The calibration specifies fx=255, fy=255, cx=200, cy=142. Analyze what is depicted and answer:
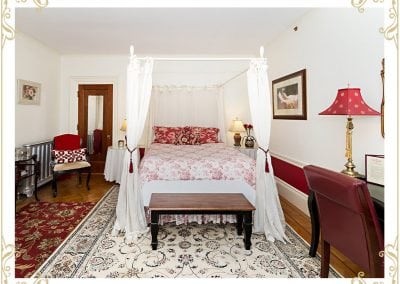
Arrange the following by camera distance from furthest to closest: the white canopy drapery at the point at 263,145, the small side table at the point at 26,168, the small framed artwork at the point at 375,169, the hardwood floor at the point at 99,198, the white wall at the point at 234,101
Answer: the white wall at the point at 234,101, the small side table at the point at 26,168, the white canopy drapery at the point at 263,145, the hardwood floor at the point at 99,198, the small framed artwork at the point at 375,169

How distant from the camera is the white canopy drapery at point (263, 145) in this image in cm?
285

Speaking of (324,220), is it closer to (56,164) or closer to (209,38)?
(209,38)

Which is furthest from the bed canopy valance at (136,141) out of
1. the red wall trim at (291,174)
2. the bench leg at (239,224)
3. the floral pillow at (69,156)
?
the floral pillow at (69,156)

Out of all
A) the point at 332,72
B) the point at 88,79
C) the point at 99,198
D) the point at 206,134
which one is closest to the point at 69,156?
the point at 99,198

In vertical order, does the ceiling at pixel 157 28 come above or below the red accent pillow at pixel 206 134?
above

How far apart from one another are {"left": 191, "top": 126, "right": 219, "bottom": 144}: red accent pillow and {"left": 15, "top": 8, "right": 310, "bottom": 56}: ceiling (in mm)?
1581

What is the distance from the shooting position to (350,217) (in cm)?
157

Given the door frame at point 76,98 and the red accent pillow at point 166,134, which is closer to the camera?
the red accent pillow at point 166,134

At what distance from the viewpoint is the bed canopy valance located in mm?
2850

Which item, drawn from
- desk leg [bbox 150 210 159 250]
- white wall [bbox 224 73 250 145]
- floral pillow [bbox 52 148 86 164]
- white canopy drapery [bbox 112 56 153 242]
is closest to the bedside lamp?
white wall [bbox 224 73 250 145]

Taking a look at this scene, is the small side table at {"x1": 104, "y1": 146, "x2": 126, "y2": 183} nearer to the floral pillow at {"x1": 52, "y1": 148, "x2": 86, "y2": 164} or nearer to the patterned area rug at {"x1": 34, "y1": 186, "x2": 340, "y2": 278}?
the floral pillow at {"x1": 52, "y1": 148, "x2": 86, "y2": 164}

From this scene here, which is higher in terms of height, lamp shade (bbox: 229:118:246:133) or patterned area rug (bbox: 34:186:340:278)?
lamp shade (bbox: 229:118:246:133)

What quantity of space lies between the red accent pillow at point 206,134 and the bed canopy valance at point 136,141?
2.15m

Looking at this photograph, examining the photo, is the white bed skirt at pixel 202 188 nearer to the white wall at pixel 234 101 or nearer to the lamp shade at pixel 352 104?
the lamp shade at pixel 352 104
